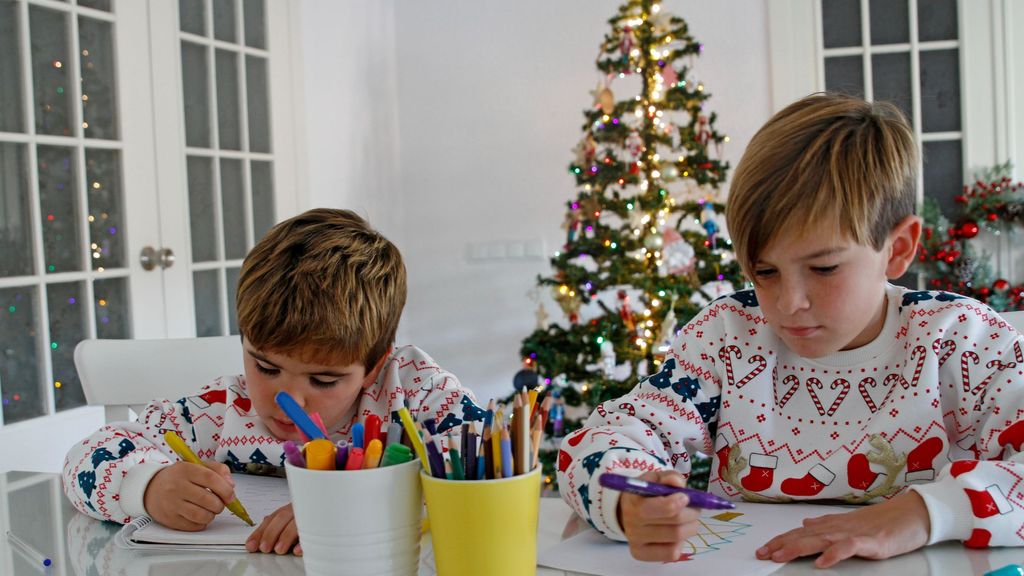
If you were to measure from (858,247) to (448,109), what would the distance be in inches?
137

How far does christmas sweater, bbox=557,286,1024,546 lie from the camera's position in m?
0.96

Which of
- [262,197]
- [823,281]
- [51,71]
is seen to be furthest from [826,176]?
[262,197]

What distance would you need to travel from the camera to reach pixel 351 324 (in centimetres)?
101

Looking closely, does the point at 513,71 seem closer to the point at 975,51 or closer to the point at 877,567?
the point at 975,51

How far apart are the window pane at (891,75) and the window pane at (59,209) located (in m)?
2.90

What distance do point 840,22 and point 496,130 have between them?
4.78 feet

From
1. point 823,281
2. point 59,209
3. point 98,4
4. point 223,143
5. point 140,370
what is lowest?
point 140,370

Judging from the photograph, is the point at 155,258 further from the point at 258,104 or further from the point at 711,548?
the point at 711,548

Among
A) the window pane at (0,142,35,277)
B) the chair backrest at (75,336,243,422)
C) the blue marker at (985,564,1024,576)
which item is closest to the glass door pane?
the window pane at (0,142,35,277)

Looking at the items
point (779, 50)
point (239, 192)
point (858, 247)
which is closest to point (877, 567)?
point (858, 247)

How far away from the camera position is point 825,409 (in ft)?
3.44

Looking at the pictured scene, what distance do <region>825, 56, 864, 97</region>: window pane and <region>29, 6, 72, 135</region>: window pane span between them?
108 inches

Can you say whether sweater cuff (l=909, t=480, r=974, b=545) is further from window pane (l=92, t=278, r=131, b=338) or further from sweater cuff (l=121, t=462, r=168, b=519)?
window pane (l=92, t=278, r=131, b=338)

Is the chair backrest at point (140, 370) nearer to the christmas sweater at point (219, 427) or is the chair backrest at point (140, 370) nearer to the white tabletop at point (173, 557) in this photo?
the christmas sweater at point (219, 427)
